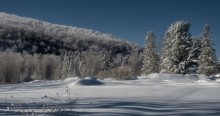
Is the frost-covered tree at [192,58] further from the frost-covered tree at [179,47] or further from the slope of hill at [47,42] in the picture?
the slope of hill at [47,42]

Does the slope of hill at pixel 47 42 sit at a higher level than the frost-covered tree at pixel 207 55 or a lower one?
higher

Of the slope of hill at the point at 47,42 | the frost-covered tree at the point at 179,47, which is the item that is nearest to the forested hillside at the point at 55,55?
the slope of hill at the point at 47,42

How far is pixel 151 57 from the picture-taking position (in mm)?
53531

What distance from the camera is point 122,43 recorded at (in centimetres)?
15950

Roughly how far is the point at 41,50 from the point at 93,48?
23.2 meters

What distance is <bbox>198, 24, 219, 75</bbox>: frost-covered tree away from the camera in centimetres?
4484

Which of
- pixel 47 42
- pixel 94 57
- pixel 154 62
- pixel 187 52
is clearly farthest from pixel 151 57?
pixel 47 42

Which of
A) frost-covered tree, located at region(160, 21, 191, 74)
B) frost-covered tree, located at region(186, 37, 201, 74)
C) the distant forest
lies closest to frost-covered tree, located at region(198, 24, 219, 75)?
the distant forest

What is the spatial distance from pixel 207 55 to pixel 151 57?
33.7 ft

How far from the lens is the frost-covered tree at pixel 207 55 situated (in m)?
44.8

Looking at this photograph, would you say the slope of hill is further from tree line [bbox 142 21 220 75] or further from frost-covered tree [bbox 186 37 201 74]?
frost-covered tree [bbox 186 37 201 74]

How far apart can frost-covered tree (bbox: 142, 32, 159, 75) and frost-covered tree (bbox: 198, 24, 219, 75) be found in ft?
30.0

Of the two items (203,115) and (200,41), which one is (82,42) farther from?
(203,115)

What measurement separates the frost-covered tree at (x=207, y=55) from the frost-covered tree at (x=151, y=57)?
9.13 metres
